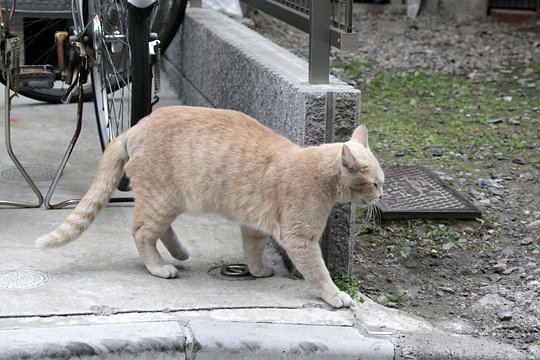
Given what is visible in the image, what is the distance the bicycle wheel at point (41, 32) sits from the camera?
5445 millimetres

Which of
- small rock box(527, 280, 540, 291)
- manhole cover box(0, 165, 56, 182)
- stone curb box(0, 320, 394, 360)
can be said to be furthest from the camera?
manhole cover box(0, 165, 56, 182)

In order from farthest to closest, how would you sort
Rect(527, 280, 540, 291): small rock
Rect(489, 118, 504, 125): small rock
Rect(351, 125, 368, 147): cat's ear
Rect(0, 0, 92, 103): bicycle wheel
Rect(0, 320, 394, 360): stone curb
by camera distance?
1. Rect(489, 118, 504, 125): small rock
2. Rect(0, 0, 92, 103): bicycle wheel
3. Rect(527, 280, 540, 291): small rock
4. Rect(351, 125, 368, 147): cat's ear
5. Rect(0, 320, 394, 360): stone curb

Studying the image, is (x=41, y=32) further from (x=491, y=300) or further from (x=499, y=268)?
(x=491, y=300)

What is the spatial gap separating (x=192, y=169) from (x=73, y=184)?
148 cm

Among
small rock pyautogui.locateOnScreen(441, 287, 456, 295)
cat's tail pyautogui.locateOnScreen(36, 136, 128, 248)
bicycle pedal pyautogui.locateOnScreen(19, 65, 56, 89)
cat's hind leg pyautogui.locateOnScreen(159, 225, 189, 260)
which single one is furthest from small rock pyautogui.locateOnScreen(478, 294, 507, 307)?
bicycle pedal pyautogui.locateOnScreen(19, 65, 56, 89)

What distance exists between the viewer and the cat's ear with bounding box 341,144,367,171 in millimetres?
3389

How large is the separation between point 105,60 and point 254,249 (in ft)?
5.25

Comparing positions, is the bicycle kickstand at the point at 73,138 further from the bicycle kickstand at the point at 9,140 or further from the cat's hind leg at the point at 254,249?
the cat's hind leg at the point at 254,249

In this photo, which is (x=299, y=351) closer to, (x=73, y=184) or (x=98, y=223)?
(x=98, y=223)

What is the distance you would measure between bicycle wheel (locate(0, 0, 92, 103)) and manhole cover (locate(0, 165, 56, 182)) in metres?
0.61

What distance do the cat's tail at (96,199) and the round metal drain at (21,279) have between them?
0.12 meters

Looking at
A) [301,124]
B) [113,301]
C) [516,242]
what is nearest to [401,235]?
[516,242]

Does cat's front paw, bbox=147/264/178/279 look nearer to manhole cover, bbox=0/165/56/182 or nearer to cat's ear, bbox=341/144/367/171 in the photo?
cat's ear, bbox=341/144/367/171

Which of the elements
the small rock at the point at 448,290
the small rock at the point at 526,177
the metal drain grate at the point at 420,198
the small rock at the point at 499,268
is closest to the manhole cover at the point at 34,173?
the metal drain grate at the point at 420,198
